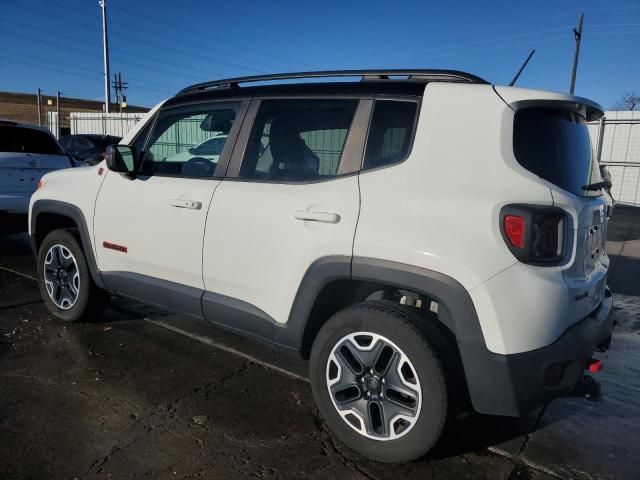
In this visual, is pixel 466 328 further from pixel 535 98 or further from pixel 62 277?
pixel 62 277

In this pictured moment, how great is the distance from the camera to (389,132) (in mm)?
2508

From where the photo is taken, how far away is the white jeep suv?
2.11 meters

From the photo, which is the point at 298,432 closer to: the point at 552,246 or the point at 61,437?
the point at 61,437

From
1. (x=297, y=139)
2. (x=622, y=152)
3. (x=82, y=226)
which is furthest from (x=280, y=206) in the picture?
(x=622, y=152)

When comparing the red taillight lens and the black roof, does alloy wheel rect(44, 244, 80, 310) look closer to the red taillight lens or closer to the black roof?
the black roof

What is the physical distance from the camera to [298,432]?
2.70 m

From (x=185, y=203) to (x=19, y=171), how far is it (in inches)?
183

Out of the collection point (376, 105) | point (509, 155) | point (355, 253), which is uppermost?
point (376, 105)

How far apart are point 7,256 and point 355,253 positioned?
615 centimetres

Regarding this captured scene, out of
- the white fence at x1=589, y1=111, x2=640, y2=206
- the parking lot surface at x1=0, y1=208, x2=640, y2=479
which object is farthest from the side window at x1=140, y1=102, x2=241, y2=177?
the white fence at x1=589, y1=111, x2=640, y2=206

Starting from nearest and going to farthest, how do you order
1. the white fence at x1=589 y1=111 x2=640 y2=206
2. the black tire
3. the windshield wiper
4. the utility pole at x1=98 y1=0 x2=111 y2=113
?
1. the windshield wiper
2. the black tire
3. the white fence at x1=589 y1=111 x2=640 y2=206
4. the utility pole at x1=98 y1=0 x2=111 y2=113

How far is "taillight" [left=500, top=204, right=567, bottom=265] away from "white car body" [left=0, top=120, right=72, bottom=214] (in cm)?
641

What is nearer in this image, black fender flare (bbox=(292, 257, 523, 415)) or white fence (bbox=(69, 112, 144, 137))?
black fender flare (bbox=(292, 257, 523, 415))

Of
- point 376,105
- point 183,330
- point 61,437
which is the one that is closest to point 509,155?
point 376,105
